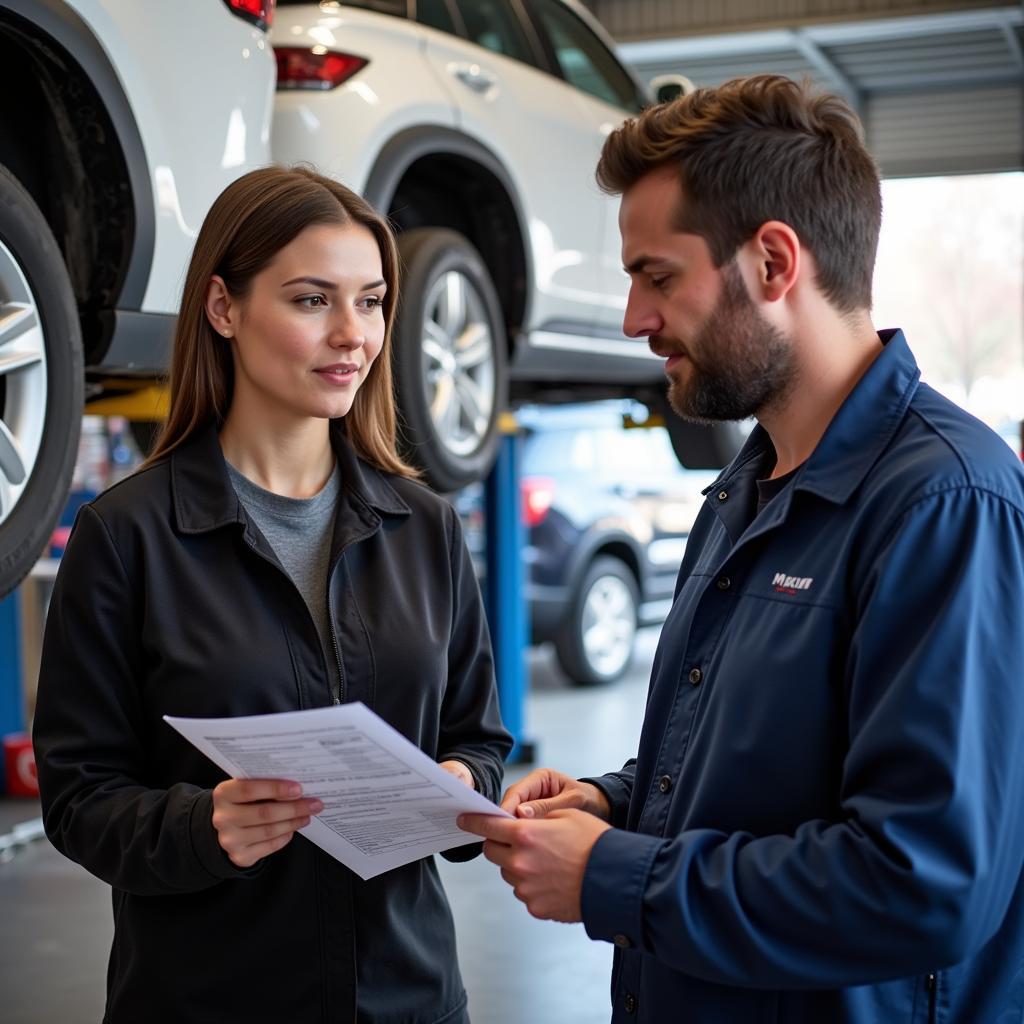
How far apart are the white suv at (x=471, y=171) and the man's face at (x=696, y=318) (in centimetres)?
182

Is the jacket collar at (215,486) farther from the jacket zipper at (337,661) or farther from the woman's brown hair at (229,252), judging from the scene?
the jacket zipper at (337,661)

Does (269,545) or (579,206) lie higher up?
(579,206)

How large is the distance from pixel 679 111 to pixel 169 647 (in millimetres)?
819

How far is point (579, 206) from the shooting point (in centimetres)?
436

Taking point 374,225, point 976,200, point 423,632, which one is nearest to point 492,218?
point 374,225

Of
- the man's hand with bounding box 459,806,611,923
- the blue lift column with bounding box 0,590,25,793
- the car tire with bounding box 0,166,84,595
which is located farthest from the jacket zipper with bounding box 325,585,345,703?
the blue lift column with bounding box 0,590,25,793

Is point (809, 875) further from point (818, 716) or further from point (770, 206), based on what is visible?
point (770, 206)

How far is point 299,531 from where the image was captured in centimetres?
173

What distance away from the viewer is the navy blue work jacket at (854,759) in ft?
3.46

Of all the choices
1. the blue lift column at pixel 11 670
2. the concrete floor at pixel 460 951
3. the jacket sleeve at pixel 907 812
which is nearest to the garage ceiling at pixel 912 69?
the blue lift column at pixel 11 670

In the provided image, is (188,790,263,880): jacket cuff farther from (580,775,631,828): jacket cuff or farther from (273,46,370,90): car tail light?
(273,46,370,90): car tail light

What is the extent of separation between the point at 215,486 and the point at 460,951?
2429mm

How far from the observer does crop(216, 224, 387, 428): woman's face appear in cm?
174

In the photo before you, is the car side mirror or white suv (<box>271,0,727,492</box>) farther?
the car side mirror
